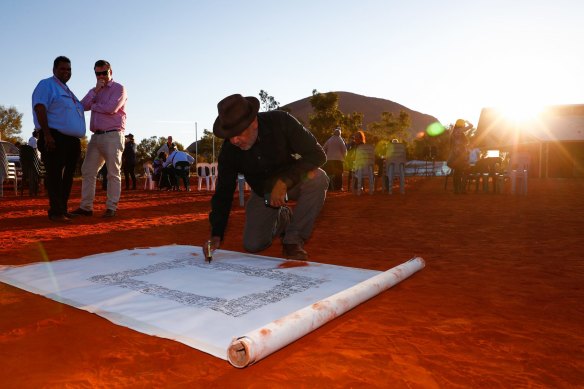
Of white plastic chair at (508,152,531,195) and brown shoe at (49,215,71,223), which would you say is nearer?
brown shoe at (49,215,71,223)

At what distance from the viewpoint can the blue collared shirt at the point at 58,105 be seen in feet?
17.9

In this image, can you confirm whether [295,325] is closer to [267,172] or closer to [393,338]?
[393,338]

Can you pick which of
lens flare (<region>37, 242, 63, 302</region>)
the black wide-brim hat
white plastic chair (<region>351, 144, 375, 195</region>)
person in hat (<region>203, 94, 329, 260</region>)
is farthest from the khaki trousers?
white plastic chair (<region>351, 144, 375, 195</region>)

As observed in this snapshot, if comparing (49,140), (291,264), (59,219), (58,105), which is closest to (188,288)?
(291,264)

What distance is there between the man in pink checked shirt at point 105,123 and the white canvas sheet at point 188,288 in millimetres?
2718

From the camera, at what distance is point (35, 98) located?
5.44 m

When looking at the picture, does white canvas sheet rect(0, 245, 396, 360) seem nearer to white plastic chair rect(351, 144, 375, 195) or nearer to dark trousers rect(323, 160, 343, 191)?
dark trousers rect(323, 160, 343, 191)

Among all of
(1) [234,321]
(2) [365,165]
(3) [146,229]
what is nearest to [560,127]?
(2) [365,165]

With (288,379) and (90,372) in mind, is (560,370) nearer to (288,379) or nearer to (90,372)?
(288,379)

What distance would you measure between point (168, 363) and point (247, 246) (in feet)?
7.03

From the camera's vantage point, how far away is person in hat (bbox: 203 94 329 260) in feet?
10.4

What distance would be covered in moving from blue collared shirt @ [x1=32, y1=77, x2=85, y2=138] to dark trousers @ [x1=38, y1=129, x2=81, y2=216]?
0.12 m

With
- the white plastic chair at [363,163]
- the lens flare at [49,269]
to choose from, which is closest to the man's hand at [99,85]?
the lens flare at [49,269]

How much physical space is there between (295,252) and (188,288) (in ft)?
3.80
